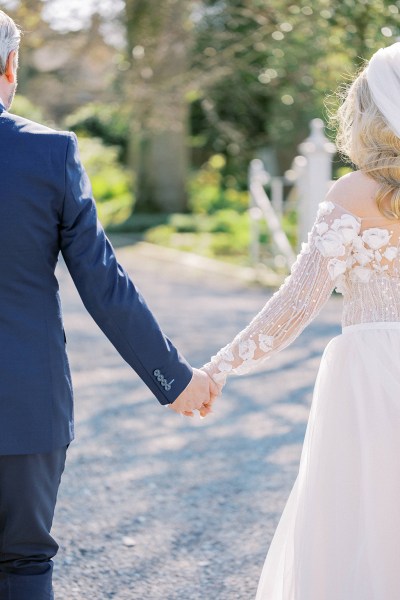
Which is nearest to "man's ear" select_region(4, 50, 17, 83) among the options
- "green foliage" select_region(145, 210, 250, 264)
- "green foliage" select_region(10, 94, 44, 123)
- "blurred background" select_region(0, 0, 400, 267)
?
"blurred background" select_region(0, 0, 400, 267)

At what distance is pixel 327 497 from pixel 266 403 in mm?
3806

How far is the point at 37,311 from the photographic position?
2547 mm

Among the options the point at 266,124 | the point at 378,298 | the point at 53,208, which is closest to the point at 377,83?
the point at 378,298

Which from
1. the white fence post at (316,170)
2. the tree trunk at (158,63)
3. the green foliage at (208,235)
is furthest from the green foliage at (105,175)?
the white fence post at (316,170)

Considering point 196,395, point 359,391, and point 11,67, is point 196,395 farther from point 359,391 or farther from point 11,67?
point 11,67

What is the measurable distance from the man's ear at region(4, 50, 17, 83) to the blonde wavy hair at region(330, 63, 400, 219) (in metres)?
0.96

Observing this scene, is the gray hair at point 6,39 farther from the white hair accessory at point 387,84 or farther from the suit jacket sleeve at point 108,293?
the white hair accessory at point 387,84

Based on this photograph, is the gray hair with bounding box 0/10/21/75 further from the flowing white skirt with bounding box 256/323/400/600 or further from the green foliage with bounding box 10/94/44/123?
the green foliage with bounding box 10/94/44/123

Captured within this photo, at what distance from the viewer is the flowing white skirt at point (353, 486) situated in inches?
108

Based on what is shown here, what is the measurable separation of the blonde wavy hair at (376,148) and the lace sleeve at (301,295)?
0.36 ft

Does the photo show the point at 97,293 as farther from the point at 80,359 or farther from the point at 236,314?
the point at 236,314

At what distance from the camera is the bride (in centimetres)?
274

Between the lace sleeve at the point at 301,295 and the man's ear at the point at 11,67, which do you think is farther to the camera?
the lace sleeve at the point at 301,295

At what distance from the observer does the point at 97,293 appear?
2.62 m
